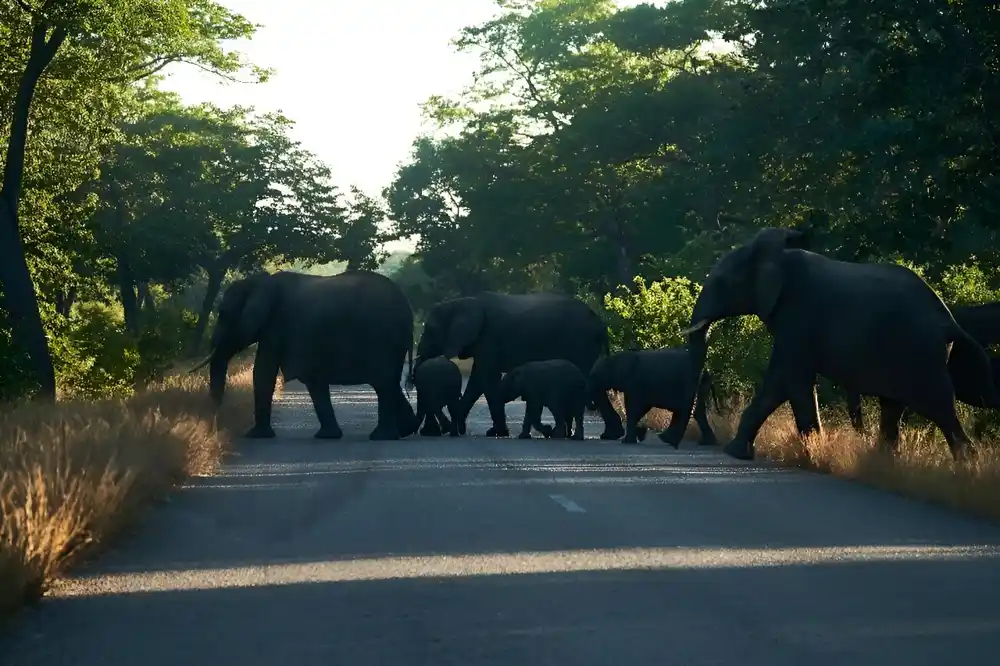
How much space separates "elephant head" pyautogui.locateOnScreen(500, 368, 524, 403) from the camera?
26.7 m

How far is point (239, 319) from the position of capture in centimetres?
2739

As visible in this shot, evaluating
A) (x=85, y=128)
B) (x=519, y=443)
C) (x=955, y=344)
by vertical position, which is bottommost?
(x=519, y=443)

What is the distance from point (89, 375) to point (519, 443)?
1221 cm

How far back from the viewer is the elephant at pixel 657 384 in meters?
23.8

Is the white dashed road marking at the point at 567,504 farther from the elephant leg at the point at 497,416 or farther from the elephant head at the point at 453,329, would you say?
the elephant head at the point at 453,329

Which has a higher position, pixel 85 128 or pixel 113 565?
pixel 85 128

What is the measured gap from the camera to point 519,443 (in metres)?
24.6

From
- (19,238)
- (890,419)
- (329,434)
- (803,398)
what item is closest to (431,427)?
(329,434)

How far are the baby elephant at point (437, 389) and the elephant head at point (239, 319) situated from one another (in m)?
2.64

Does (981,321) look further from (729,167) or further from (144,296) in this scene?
(144,296)

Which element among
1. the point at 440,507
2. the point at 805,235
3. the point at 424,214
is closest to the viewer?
the point at 440,507

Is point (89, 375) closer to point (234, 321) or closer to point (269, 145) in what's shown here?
point (234, 321)

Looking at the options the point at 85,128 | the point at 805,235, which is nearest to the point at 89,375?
the point at 85,128

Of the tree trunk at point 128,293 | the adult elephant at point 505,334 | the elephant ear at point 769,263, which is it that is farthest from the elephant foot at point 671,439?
the tree trunk at point 128,293
